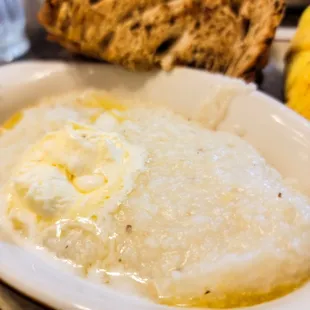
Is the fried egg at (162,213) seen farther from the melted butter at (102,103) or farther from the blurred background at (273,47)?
the blurred background at (273,47)

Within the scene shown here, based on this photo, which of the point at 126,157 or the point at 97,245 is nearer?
the point at 97,245

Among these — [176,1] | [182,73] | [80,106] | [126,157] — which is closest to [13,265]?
[126,157]

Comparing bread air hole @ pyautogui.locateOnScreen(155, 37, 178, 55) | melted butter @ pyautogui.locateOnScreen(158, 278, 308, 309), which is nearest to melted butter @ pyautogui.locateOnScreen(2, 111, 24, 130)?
bread air hole @ pyautogui.locateOnScreen(155, 37, 178, 55)

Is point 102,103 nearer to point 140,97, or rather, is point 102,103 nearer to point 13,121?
point 140,97

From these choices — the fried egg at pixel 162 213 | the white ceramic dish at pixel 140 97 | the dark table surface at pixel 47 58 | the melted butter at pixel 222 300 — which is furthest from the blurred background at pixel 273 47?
the melted butter at pixel 222 300

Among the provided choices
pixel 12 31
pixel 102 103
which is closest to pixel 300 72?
pixel 102 103

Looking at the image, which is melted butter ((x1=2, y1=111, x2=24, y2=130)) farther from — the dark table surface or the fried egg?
the dark table surface

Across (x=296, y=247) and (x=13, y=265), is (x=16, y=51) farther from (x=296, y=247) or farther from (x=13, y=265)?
(x=296, y=247)
